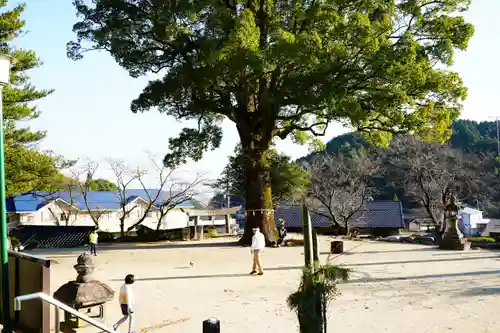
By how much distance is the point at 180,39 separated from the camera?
18.4 m

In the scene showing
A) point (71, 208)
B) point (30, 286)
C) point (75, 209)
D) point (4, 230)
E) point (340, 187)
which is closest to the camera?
point (4, 230)

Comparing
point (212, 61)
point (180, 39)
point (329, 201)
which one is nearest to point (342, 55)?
point (212, 61)

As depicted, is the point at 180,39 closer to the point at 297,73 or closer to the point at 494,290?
the point at 297,73

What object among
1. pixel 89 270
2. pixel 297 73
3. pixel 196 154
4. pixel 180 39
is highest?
pixel 180 39

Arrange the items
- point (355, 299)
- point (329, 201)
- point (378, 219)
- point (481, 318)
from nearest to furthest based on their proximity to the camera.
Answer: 1. point (481, 318)
2. point (355, 299)
3. point (329, 201)
4. point (378, 219)

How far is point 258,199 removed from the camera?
811 inches

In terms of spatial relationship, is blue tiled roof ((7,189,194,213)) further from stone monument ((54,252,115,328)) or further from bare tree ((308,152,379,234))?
stone monument ((54,252,115,328))

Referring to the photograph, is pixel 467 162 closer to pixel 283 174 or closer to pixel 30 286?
pixel 283 174

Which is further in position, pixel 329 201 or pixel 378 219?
pixel 378 219

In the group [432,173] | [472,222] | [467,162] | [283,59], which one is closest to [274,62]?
[283,59]

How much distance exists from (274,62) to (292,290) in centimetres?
877

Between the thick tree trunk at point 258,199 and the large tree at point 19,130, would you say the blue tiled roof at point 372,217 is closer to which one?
the thick tree trunk at point 258,199

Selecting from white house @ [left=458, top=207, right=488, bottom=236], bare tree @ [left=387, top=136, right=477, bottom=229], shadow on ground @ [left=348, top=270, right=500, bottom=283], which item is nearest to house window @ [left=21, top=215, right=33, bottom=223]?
bare tree @ [left=387, top=136, right=477, bottom=229]

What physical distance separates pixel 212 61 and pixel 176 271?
7.52 metres
